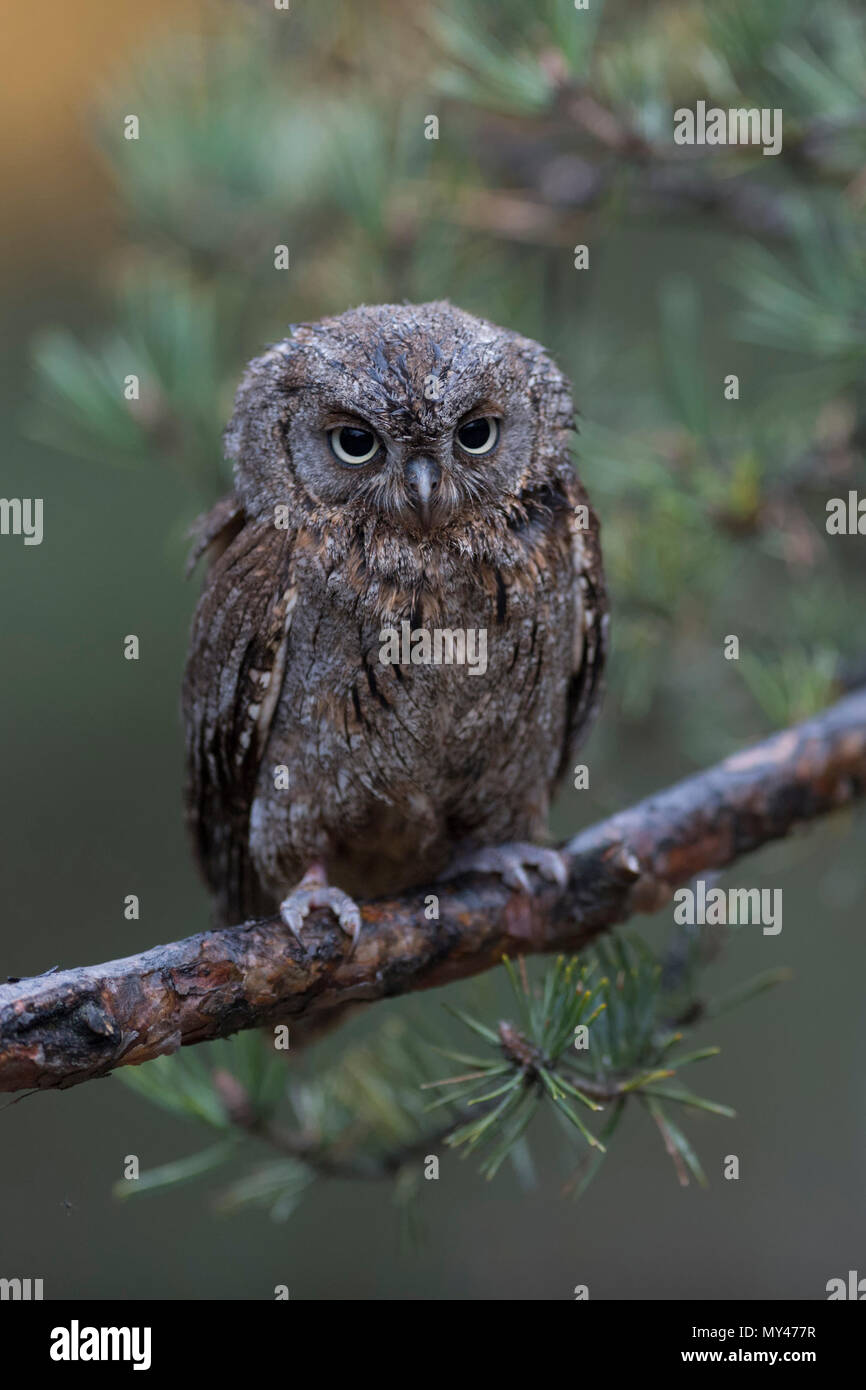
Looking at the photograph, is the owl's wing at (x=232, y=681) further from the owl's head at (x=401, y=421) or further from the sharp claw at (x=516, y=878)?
the sharp claw at (x=516, y=878)

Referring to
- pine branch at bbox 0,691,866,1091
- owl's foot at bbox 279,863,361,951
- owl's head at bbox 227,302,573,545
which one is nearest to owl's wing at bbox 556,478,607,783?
owl's head at bbox 227,302,573,545

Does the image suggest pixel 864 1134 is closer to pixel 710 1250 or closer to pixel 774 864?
pixel 710 1250

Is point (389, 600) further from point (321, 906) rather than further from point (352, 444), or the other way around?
point (321, 906)

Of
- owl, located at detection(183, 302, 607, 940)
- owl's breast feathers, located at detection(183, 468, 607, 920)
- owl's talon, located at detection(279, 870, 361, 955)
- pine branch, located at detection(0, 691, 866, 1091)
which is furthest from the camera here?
owl's breast feathers, located at detection(183, 468, 607, 920)

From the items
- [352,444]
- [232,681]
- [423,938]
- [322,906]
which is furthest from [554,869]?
[352,444]

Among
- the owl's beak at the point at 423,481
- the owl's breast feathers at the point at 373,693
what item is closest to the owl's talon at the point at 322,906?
the owl's breast feathers at the point at 373,693

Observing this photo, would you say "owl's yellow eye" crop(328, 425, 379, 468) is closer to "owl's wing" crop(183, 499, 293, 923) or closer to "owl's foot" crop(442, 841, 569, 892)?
"owl's wing" crop(183, 499, 293, 923)
